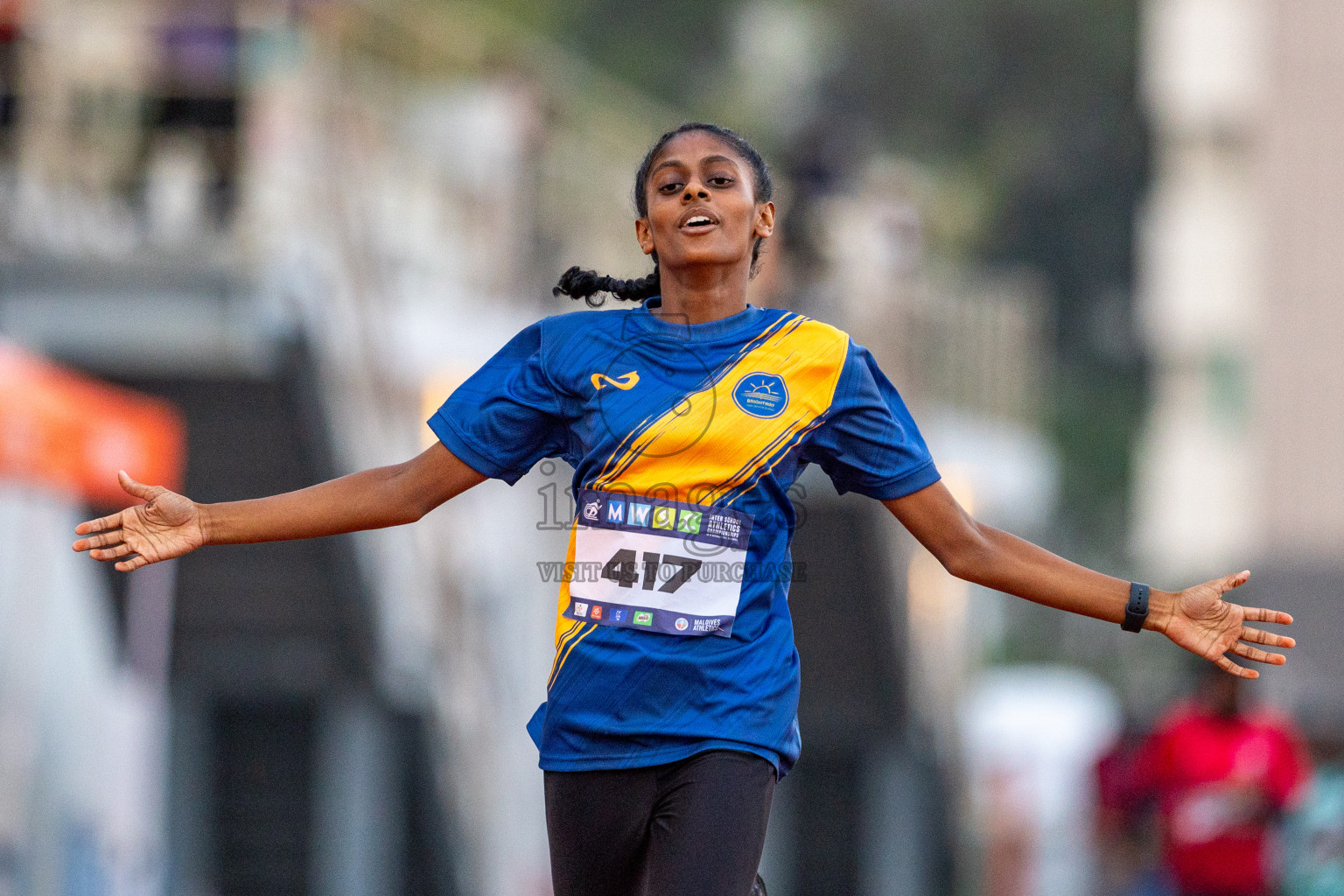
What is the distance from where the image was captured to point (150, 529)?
3223 mm

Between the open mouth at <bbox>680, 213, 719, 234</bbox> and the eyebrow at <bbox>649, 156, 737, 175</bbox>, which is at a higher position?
the eyebrow at <bbox>649, 156, 737, 175</bbox>

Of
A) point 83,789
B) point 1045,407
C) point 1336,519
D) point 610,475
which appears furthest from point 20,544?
point 1045,407

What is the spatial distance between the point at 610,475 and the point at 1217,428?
3304 centimetres

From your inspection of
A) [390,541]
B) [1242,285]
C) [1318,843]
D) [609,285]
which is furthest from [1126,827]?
[1242,285]

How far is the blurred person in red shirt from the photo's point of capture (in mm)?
7266

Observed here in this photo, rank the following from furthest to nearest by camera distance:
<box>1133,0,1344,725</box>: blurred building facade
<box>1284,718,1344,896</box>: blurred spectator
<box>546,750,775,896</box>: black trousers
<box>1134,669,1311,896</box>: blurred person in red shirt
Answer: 1. <box>1133,0,1344,725</box>: blurred building facade
2. <box>1284,718,1344,896</box>: blurred spectator
3. <box>1134,669,1311,896</box>: blurred person in red shirt
4. <box>546,750,775,896</box>: black trousers

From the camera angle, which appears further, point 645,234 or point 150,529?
point 645,234

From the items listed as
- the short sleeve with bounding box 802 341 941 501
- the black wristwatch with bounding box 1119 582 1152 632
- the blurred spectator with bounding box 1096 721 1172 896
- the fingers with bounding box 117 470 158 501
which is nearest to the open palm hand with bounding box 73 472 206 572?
the fingers with bounding box 117 470 158 501

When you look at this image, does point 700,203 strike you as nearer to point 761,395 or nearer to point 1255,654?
point 761,395

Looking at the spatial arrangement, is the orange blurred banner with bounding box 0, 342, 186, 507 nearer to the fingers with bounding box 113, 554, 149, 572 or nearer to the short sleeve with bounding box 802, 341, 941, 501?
the fingers with bounding box 113, 554, 149, 572

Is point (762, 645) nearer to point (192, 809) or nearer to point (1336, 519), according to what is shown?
point (192, 809)

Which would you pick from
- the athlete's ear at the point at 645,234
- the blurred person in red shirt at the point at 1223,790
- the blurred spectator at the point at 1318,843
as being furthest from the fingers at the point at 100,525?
the blurred spectator at the point at 1318,843

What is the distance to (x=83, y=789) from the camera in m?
7.06

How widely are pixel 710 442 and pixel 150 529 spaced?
2.99ft
